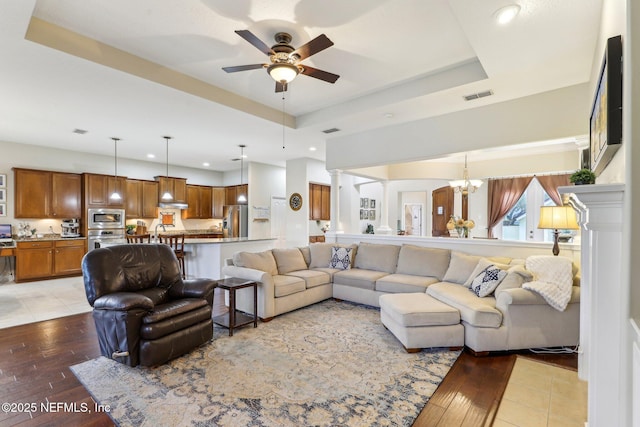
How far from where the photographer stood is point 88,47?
2932 millimetres

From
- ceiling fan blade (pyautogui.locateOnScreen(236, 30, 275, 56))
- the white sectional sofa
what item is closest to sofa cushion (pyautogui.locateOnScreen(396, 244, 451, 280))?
the white sectional sofa

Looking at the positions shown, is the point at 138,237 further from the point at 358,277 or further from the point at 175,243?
the point at 358,277

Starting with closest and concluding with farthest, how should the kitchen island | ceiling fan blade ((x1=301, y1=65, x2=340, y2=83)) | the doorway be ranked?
ceiling fan blade ((x1=301, y1=65, x2=340, y2=83)) → the kitchen island → the doorway

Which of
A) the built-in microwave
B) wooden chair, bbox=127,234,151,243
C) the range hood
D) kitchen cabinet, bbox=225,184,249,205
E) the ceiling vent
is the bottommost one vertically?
wooden chair, bbox=127,234,151,243

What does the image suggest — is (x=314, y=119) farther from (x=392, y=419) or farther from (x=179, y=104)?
(x=392, y=419)

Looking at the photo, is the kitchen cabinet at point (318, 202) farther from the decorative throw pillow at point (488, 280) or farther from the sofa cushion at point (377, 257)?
the decorative throw pillow at point (488, 280)

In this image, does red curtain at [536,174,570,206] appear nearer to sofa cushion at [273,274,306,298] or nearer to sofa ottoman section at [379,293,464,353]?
sofa ottoman section at [379,293,464,353]

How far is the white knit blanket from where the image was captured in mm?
2882

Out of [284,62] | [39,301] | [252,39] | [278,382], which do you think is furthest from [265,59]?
[39,301]

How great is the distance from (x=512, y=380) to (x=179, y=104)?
15.5 feet

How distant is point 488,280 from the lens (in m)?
3.34

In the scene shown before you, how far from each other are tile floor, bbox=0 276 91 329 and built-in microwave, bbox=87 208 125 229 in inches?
52.9

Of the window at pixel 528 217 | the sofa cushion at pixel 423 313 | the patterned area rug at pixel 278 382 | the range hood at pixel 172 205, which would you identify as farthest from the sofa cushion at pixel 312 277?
the window at pixel 528 217

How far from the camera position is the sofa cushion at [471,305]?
9.57 feet
